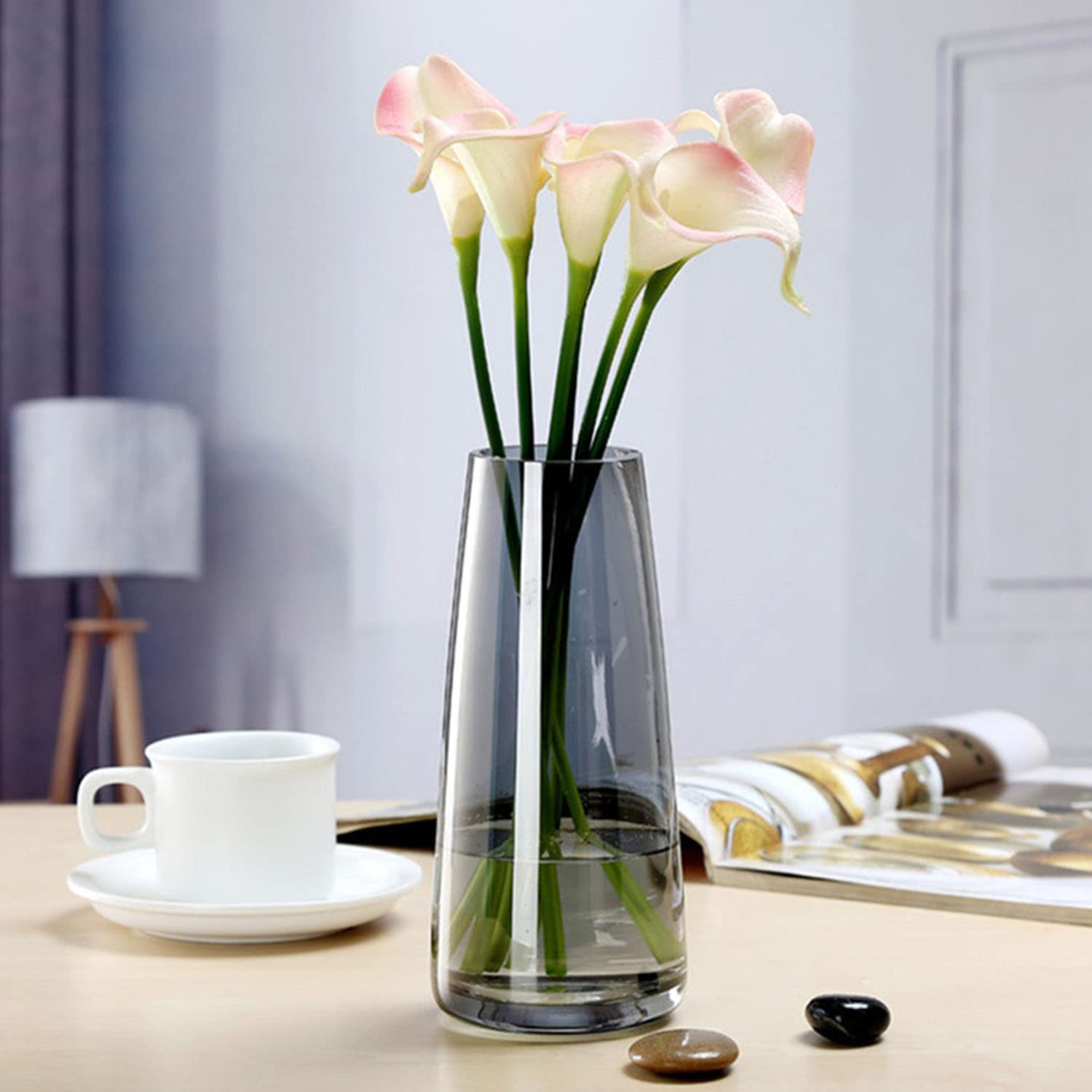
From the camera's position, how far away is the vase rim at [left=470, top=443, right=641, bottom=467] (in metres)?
0.54

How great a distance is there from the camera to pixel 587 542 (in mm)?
540

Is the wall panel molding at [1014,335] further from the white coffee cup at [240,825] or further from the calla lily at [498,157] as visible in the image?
the calla lily at [498,157]

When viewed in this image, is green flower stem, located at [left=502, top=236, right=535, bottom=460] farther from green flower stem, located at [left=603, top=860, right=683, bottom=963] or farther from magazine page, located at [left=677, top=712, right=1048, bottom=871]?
magazine page, located at [left=677, top=712, right=1048, bottom=871]

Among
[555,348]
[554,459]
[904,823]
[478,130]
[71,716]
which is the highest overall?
[555,348]

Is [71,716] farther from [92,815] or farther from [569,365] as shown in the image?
[569,365]

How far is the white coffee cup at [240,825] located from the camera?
2.24 feet

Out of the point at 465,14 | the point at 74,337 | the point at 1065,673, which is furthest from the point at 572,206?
the point at 74,337

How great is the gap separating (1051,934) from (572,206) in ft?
1.38

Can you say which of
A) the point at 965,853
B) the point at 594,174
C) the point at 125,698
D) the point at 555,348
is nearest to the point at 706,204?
the point at 594,174

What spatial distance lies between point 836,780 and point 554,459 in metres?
0.54

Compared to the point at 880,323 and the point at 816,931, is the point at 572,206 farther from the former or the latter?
the point at 880,323

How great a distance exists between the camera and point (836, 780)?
1014 mm

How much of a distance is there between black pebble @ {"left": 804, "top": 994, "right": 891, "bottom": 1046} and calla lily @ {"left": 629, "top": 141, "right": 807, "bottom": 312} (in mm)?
250

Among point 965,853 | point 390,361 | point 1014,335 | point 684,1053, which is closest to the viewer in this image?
point 684,1053
